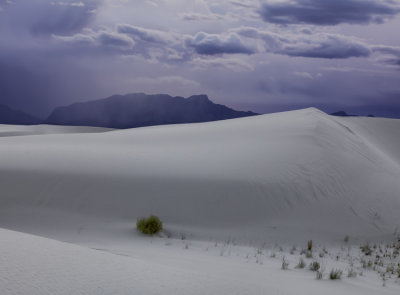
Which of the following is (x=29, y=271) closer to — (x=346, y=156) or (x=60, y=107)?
(x=346, y=156)

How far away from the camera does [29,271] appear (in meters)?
3.30

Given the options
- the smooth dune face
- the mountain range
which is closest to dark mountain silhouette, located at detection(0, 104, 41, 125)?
the mountain range

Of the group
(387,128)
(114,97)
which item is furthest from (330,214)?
(114,97)

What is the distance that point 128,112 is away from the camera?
161 meters

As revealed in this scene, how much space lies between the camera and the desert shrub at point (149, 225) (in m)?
8.48

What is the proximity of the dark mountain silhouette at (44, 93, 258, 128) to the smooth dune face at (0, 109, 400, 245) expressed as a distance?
13579 centimetres

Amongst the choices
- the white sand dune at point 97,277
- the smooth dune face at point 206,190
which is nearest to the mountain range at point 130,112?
the smooth dune face at point 206,190

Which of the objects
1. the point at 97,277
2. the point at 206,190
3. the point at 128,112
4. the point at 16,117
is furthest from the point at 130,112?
the point at 97,277

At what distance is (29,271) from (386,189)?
38.7ft

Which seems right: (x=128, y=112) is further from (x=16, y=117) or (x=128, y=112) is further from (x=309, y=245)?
(x=309, y=245)

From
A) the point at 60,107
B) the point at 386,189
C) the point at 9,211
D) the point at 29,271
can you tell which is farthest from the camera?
the point at 60,107

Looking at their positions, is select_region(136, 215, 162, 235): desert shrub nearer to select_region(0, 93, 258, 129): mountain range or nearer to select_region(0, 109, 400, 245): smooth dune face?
select_region(0, 109, 400, 245): smooth dune face

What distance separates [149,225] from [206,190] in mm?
2410

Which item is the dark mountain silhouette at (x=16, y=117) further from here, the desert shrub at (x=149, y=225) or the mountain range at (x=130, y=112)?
the desert shrub at (x=149, y=225)
